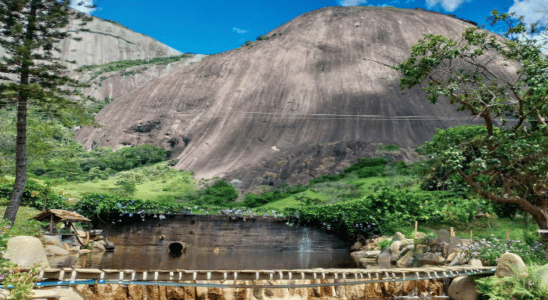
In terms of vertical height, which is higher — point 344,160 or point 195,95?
point 195,95

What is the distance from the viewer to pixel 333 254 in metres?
19.9

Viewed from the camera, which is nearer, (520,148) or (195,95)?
(520,148)

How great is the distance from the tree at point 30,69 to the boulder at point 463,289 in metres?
13.3

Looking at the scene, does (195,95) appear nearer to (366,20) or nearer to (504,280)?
(366,20)

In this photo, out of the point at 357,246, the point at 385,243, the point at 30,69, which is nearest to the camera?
the point at 30,69

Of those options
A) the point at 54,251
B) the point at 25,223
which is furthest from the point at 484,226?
the point at 25,223

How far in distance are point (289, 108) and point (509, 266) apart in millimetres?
43299

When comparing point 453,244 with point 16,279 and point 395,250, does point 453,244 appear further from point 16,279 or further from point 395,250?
point 16,279

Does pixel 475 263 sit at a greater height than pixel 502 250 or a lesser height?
lesser

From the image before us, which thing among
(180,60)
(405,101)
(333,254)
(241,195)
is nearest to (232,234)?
(333,254)

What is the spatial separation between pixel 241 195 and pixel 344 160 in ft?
35.4

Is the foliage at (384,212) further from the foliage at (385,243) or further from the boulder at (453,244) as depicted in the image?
the boulder at (453,244)

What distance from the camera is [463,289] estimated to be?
9828 mm

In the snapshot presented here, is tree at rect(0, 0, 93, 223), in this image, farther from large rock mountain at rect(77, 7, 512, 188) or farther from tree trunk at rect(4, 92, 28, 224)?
large rock mountain at rect(77, 7, 512, 188)
